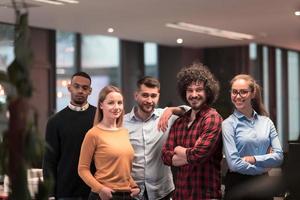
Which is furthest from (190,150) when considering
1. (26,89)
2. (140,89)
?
(26,89)

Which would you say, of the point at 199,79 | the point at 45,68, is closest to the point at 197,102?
the point at 199,79

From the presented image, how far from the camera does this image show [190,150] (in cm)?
389

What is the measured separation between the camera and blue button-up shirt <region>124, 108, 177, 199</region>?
167 inches

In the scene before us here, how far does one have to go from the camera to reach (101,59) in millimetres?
12992

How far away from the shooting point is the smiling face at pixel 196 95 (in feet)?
13.3

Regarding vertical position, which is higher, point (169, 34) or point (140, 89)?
point (169, 34)

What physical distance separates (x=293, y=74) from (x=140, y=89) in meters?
13.2

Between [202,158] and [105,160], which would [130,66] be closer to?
[105,160]

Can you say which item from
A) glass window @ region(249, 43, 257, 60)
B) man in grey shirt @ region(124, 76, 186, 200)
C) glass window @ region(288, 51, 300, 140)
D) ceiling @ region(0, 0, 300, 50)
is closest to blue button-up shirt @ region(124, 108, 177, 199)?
man in grey shirt @ region(124, 76, 186, 200)

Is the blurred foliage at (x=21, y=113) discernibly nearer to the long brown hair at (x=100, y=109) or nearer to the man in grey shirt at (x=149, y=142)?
the long brown hair at (x=100, y=109)

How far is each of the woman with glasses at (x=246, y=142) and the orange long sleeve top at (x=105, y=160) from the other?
638 mm

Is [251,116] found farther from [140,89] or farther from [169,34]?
[169,34]

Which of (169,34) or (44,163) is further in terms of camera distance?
(169,34)

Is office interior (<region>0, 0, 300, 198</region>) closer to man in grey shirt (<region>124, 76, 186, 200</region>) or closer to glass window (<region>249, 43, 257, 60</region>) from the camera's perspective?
glass window (<region>249, 43, 257, 60</region>)
